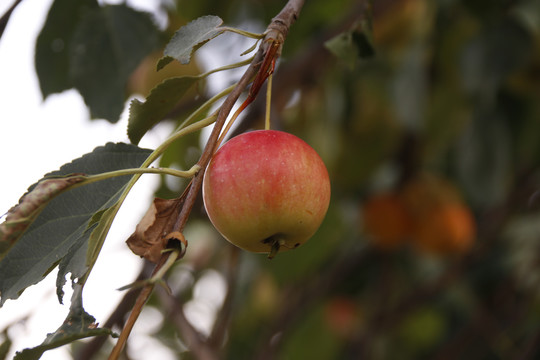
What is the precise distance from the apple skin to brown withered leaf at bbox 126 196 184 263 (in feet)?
0.16

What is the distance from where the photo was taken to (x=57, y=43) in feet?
2.91

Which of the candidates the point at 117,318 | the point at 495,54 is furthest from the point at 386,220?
the point at 117,318

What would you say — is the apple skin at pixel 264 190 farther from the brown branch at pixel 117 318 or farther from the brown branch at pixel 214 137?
the brown branch at pixel 117 318

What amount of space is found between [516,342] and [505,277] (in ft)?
0.74

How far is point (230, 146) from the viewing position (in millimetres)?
507

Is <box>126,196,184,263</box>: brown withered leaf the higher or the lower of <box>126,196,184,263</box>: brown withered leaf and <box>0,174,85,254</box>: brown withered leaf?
the lower

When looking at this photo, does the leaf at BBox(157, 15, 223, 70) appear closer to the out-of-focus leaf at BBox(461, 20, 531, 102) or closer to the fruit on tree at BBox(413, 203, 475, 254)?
the out-of-focus leaf at BBox(461, 20, 531, 102)

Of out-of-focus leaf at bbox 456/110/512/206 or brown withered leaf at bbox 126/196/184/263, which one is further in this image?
out-of-focus leaf at bbox 456/110/512/206

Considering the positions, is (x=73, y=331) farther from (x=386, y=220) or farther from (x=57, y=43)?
(x=386, y=220)

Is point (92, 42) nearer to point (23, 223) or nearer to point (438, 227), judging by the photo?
point (23, 223)

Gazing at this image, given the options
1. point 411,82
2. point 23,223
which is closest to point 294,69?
point 411,82

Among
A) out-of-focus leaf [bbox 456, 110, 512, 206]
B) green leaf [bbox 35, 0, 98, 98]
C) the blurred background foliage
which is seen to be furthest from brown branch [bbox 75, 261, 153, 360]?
out-of-focus leaf [bbox 456, 110, 512, 206]

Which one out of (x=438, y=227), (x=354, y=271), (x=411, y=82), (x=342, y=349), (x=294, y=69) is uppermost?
(x=294, y=69)

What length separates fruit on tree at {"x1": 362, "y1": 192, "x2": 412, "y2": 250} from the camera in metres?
1.67
